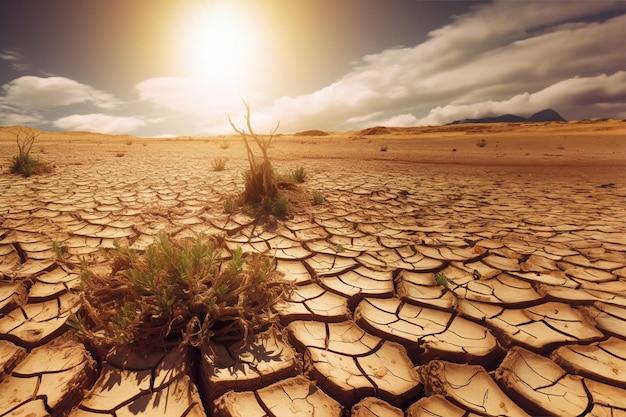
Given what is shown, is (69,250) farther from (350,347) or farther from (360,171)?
(360,171)

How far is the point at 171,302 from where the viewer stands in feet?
4.54

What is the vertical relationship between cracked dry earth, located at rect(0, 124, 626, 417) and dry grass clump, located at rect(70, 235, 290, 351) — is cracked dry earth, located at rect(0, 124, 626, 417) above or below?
below

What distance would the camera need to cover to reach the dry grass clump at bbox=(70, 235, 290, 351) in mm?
1349

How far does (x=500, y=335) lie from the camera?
149 cm

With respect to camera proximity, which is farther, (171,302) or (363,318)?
(363,318)

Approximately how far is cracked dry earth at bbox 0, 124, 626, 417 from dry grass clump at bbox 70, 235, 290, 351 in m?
0.08

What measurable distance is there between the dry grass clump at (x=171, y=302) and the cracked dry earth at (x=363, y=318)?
0.08 m

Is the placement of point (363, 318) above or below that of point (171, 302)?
below

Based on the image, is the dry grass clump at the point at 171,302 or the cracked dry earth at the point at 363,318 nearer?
the cracked dry earth at the point at 363,318

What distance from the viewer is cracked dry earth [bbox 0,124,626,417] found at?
1169mm

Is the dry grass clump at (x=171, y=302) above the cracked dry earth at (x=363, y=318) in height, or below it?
above

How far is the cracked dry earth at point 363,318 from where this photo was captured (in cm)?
117

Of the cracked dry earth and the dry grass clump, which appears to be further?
the dry grass clump

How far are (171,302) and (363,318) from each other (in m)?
0.96
